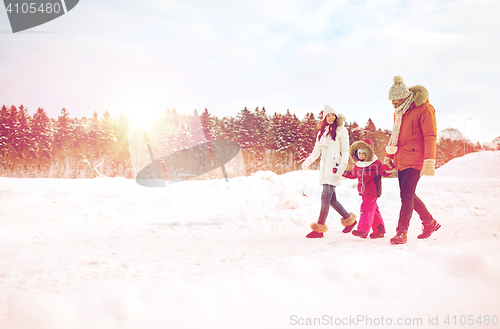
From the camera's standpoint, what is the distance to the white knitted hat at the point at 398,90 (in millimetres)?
4188

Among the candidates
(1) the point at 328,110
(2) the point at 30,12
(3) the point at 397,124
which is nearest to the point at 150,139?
(2) the point at 30,12

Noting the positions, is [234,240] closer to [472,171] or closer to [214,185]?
[214,185]

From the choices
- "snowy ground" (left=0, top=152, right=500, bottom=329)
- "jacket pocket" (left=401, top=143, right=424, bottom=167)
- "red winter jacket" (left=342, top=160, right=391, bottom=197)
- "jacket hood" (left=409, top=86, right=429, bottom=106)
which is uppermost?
"jacket hood" (left=409, top=86, right=429, bottom=106)

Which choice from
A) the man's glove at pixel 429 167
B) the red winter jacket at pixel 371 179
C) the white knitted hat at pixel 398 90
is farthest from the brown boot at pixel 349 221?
the white knitted hat at pixel 398 90

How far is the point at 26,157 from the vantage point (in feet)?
97.3

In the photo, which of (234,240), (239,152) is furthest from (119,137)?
(234,240)

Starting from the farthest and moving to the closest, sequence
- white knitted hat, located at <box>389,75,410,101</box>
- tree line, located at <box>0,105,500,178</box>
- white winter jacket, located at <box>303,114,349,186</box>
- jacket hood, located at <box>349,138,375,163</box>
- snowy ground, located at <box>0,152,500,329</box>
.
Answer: tree line, located at <box>0,105,500,178</box> < jacket hood, located at <box>349,138,375,163</box> < white winter jacket, located at <box>303,114,349,186</box> < white knitted hat, located at <box>389,75,410,101</box> < snowy ground, located at <box>0,152,500,329</box>

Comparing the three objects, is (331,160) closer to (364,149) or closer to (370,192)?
(364,149)

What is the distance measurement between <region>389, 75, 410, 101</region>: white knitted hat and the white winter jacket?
100 cm

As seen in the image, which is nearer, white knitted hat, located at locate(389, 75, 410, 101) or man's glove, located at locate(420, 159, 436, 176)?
man's glove, located at locate(420, 159, 436, 176)

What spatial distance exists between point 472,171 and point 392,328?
26.5 meters

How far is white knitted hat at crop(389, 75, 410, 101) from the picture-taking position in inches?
165

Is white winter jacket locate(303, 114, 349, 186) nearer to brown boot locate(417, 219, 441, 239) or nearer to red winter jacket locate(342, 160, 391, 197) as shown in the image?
red winter jacket locate(342, 160, 391, 197)

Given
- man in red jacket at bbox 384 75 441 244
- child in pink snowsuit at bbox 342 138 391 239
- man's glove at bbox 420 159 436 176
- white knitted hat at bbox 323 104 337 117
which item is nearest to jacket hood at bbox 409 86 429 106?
man in red jacket at bbox 384 75 441 244
